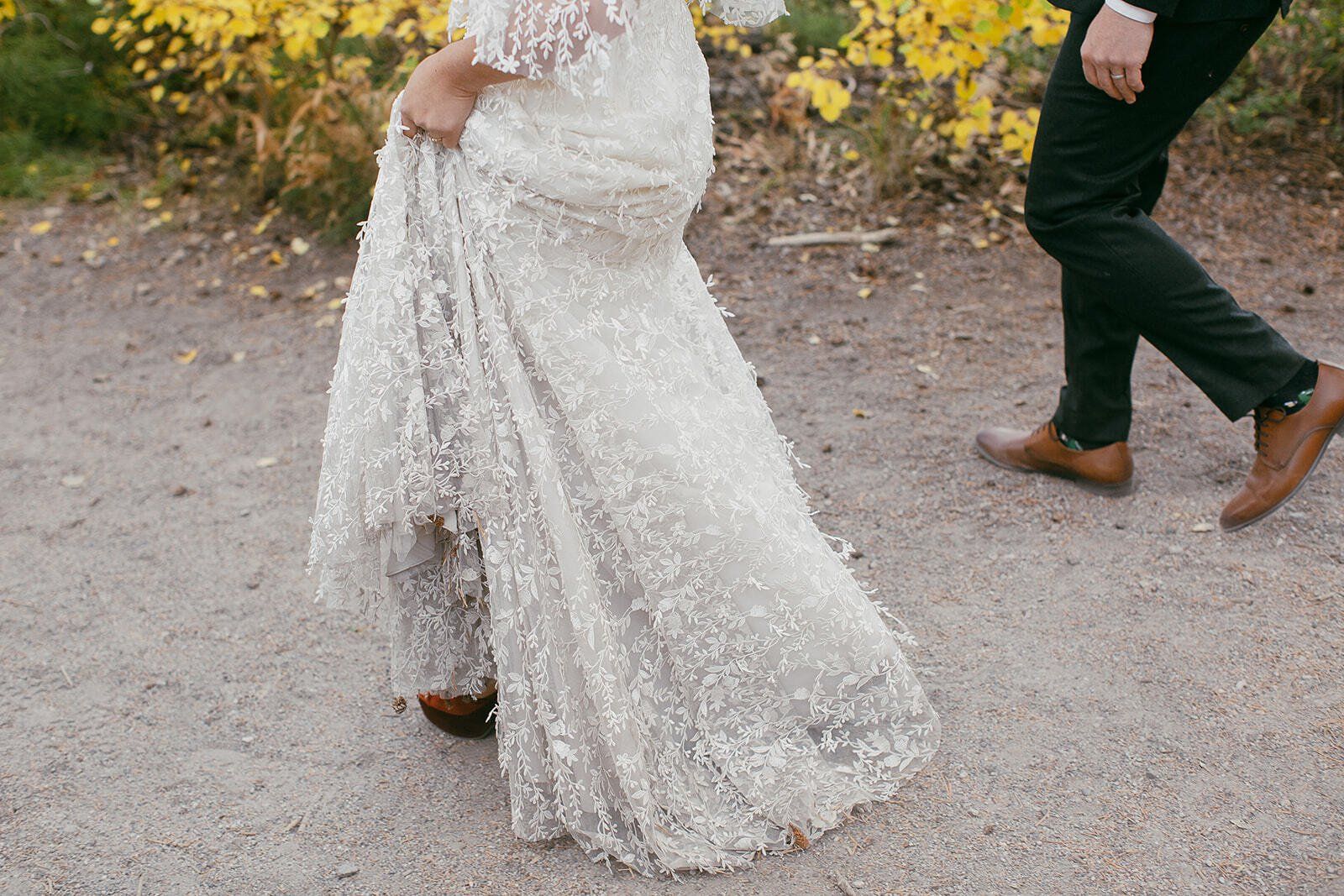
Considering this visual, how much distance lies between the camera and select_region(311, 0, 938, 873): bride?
178cm

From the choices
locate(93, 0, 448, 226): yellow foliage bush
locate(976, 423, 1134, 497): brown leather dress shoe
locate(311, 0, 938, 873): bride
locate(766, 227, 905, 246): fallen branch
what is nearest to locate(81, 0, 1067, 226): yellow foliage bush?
locate(93, 0, 448, 226): yellow foliage bush

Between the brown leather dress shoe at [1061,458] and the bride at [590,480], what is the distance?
45.1 inches

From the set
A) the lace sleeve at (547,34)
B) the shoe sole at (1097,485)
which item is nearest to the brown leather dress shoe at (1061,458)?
the shoe sole at (1097,485)

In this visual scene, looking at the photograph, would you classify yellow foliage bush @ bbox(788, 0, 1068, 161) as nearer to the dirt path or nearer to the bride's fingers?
the dirt path

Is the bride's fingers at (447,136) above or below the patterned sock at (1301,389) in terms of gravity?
above

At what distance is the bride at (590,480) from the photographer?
178 centimetres

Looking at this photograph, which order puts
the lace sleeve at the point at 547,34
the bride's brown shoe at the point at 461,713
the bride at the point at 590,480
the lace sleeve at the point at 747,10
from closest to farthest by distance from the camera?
the lace sleeve at the point at 547,34 → the bride at the point at 590,480 → the lace sleeve at the point at 747,10 → the bride's brown shoe at the point at 461,713

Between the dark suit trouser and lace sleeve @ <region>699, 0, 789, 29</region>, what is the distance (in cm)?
83

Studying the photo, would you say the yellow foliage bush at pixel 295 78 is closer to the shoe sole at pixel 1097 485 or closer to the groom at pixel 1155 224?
the groom at pixel 1155 224

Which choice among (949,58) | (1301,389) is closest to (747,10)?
(1301,389)

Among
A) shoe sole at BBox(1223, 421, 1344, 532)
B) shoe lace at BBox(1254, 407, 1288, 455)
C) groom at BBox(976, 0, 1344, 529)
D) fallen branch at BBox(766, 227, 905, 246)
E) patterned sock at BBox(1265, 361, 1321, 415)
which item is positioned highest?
groom at BBox(976, 0, 1344, 529)

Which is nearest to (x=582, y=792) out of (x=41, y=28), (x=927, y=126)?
(x=927, y=126)

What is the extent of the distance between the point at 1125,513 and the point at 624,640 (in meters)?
1.58

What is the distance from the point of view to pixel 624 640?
79.6 inches
